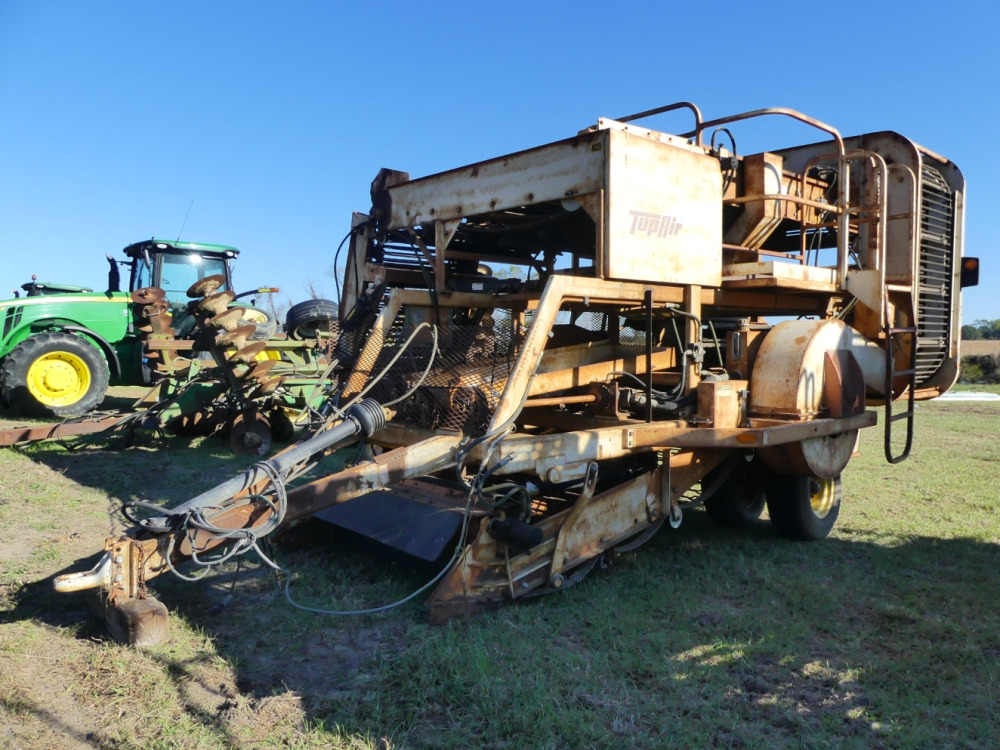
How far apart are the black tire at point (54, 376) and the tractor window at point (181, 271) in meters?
1.54

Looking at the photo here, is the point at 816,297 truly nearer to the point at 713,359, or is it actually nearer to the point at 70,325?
the point at 713,359

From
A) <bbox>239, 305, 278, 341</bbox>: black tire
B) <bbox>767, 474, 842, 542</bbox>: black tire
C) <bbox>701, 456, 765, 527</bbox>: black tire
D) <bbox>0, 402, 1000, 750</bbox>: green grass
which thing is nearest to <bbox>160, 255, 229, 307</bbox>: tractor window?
<bbox>239, 305, 278, 341</bbox>: black tire

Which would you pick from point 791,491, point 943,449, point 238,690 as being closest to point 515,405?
point 238,690

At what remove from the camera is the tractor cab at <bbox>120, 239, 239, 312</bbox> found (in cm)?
1174

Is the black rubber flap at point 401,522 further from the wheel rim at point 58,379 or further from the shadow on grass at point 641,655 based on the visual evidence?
the wheel rim at point 58,379

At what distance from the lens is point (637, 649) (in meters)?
3.61

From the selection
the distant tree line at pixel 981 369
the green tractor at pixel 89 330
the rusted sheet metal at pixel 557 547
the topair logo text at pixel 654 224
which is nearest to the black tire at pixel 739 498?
the rusted sheet metal at pixel 557 547

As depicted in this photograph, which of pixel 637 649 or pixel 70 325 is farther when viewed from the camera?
Answer: pixel 70 325

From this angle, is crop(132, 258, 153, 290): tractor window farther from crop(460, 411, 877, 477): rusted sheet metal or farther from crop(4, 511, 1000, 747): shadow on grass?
crop(460, 411, 877, 477): rusted sheet metal

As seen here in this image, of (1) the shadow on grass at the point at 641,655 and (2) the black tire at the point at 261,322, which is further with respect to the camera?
(2) the black tire at the point at 261,322

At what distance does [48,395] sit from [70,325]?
1.16 m

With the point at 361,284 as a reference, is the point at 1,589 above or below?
below

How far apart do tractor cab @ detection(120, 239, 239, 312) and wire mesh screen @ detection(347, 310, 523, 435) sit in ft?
24.4

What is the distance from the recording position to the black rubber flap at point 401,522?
416cm
